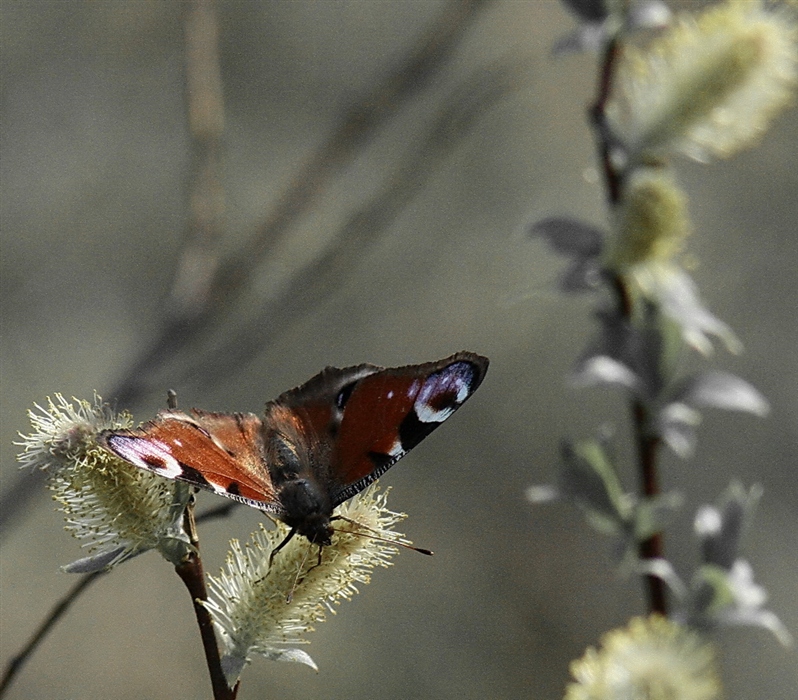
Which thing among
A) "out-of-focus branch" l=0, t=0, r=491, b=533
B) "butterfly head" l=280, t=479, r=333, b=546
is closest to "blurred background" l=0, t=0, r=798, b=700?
"out-of-focus branch" l=0, t=0, r=491, b=533

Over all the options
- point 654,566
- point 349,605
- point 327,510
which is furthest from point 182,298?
point 349,605

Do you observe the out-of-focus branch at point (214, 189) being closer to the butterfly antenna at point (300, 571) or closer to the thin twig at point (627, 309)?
the thin twig at point (627, 309)

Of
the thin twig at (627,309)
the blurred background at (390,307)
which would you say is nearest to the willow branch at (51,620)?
the thin twig at (627,309)

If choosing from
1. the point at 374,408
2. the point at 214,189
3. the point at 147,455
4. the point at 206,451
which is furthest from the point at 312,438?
the point at 214,189

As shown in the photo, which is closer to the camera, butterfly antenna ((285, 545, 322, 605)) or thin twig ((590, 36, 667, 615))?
butterfly antenna ((285, 545, 322, 605))

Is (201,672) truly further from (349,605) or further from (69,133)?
(69,133)

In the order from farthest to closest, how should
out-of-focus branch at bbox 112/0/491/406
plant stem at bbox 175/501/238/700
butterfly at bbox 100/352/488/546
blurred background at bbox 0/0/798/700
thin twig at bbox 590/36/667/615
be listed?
1. blurred background at bbox 0/0/798/700
2. out-of-focus branch at bbox 112/0/491/406
3. thin twig at bbox 590/36/667/615
4. butterfly at bbox 100/352/488/546
5. plant stem at bbox 175/501/238/700

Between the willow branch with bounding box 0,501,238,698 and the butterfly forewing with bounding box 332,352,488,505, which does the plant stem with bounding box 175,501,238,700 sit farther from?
the butterfly forewing with bounding box 332,352,488,505
